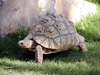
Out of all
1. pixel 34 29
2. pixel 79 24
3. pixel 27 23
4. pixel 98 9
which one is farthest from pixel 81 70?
pixel 98 9

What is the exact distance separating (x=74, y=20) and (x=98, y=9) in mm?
1187

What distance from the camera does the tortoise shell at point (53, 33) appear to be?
8.55m

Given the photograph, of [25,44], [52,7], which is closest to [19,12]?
[52,7]

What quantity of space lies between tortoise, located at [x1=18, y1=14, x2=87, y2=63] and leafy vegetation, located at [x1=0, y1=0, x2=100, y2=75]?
0.21m

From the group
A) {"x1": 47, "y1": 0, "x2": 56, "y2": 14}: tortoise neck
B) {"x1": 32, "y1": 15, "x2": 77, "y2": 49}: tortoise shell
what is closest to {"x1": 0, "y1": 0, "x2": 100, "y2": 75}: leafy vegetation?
{"x1": 32, "y1": 15, "x2": 77, "y2": 49}: tortoise shell

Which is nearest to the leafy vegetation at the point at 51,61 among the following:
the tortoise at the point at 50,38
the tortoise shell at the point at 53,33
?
the tortoise at the point at 50,38

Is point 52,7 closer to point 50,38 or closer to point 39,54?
point 50,38

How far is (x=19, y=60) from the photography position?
8617 millimetres

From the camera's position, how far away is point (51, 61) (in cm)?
845

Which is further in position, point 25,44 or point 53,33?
point 53,33

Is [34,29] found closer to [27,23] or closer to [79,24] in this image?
[27,23]

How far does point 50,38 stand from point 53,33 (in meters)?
0.15

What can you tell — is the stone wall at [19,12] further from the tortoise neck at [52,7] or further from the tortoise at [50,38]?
the tortoise at [50,38]

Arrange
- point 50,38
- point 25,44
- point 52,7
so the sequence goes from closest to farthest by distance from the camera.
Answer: point 25,44 → point 50,38 → point 52,7
